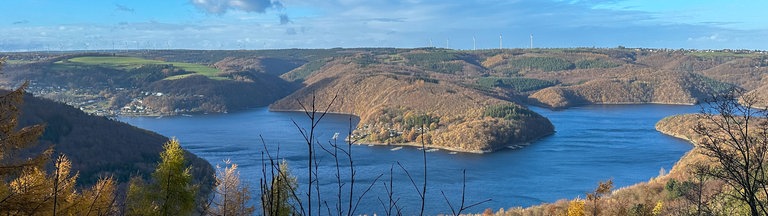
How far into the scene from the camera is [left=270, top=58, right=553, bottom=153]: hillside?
60875 mm

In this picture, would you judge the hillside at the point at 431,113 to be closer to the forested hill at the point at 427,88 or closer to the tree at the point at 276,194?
the forested hill at the point at 427,88

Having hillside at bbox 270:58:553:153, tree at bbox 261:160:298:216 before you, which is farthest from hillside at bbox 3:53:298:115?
tree at bbox 261:160:298:216

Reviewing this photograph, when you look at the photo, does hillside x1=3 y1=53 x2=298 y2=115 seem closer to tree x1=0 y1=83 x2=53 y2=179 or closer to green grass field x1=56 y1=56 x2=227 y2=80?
green grass field x1=56 y1=56 x2=227 y2=80

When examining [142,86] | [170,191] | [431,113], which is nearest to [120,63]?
[142,86]

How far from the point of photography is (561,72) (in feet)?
480

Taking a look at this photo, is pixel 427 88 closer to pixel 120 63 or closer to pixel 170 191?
pixel 170 191

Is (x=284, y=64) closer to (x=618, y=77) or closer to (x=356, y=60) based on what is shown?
(x=356, y=60)

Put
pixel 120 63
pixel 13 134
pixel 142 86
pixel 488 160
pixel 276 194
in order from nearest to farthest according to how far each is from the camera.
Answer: pixel 13 134
pixel 276 194
pixel 488 160
pixel 142 86
pixel 120 63

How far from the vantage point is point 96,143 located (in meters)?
43.0

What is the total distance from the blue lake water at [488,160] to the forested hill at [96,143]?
4.79 metres

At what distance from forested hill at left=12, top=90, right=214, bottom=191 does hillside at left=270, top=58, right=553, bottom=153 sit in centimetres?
1679

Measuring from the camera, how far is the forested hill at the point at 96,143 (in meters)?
39.0

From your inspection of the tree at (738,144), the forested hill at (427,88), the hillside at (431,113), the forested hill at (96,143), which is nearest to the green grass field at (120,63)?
the forested hill at (427,88)

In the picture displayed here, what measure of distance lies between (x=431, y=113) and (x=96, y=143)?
129 ft
